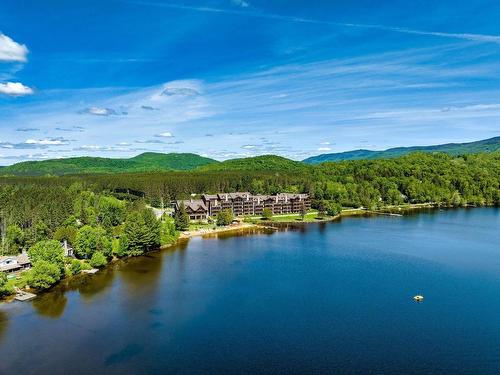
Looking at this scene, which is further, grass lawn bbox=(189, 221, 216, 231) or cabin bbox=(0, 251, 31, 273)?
grass lawn bbox=(189, 221, 216, 231)

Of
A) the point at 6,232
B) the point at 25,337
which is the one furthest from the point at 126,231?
the point at 25,337

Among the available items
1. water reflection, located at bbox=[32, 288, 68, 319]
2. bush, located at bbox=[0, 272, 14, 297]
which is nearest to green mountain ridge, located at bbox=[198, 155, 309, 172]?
water reflection, located at bbox=[32, 288, 68, 319]

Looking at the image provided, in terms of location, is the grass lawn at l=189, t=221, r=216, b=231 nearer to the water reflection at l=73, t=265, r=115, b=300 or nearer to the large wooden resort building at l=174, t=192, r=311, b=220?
the large wooden resort building at l=174, t=192, r=311, b=220

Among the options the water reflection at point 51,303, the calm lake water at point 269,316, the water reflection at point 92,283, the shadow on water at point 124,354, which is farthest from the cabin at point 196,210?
the shadow on water at point 124,354

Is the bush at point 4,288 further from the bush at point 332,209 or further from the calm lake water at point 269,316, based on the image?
the bush at point 332,209

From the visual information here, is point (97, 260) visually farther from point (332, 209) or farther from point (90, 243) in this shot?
point (332, 209)
